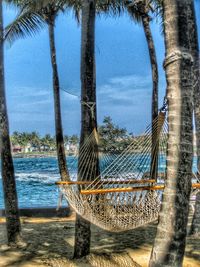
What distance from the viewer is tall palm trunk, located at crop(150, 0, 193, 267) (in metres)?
1.80

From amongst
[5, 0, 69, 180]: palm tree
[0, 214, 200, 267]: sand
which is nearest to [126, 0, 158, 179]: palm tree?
[5, 0, 69, 180]: palm tree

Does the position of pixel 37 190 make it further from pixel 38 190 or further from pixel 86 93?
pixel 86 93

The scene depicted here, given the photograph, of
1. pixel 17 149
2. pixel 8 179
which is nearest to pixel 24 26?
pixel 8 179

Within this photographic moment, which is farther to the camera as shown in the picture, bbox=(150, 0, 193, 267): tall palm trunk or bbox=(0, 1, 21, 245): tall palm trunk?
bbox=(0, 1, 21, 245): tall palm trunk

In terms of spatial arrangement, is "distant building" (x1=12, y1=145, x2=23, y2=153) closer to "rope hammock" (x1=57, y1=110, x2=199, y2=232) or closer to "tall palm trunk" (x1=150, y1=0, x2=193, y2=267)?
"rope hammock" (x1=57, y1=110, x2=199, y2=232)

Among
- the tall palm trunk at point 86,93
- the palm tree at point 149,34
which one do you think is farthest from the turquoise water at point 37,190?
the palm tree at point 149,34

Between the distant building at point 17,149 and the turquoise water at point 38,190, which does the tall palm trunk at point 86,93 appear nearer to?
the turquoise water at point 38,190

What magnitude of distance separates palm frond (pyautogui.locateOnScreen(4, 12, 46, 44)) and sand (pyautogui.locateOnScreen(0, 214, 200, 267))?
2790 mm

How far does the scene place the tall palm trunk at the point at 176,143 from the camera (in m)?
1.80

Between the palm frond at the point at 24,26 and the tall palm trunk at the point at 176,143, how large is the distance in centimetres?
415

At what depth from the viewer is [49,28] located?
7016 mm

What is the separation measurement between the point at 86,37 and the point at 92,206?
1541mm

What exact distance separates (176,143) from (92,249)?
7.58 ft

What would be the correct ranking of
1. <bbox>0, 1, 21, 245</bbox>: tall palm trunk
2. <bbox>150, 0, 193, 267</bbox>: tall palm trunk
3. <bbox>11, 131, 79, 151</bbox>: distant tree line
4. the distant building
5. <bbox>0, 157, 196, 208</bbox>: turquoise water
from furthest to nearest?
the distant building, <bbox>11, 131, 79, 151</bbox>: distant tree line, <bbox>0, 157, 196, 208</bbox>: turquoise water, <bbox>0, 1, 21, 245</bbox>: tall palm trunk, <bbox>150, 0, 193, 267</bbox>: tall palm trunk
